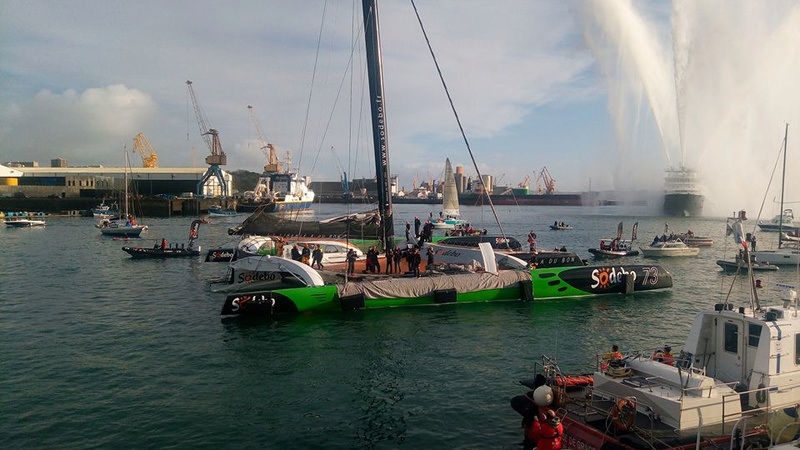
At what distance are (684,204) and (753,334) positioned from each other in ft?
416

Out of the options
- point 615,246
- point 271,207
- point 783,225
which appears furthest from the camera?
point 271,207

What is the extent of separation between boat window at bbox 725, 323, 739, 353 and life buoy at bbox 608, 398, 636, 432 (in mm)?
3578

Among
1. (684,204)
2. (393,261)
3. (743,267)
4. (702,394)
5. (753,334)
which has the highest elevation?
(684,204)

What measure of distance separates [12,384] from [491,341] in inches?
694

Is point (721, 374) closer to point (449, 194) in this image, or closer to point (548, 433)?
point (548, 433)

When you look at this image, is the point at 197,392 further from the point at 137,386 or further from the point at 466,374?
the point at 466,374

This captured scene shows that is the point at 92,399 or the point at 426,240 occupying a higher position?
the point at 426,240

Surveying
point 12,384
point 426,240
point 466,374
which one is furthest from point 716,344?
point 426,240

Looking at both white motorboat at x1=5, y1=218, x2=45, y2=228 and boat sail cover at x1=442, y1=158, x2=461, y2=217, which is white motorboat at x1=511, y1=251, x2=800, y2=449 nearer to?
boat sail cover at x1=442, y1=158, x2=461, y2=217

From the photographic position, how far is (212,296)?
34.5 metres

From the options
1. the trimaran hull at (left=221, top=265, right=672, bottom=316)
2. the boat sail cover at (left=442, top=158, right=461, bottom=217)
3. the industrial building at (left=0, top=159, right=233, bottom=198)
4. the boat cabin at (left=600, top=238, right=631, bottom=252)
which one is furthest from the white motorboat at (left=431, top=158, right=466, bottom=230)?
the industrial building at (left=0, top=159, right=233, bottom=198)

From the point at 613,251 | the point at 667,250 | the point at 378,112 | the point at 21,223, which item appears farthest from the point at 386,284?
the point at 21,223

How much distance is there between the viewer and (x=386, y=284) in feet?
96.7

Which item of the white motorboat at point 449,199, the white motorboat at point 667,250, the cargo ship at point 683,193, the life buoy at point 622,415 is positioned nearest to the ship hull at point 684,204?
the cargo ship at point 683,193
